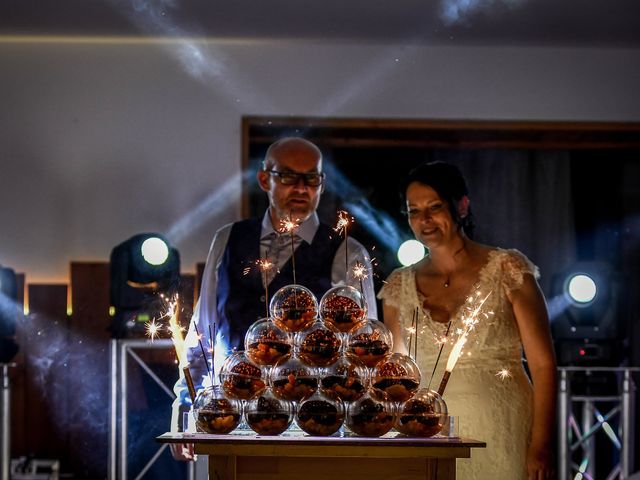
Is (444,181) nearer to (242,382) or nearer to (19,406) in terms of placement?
(242,382)

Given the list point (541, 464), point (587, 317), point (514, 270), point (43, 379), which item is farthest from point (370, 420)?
point (43, 379)

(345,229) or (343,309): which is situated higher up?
(345,229)

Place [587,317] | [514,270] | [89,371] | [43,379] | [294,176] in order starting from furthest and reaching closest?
[43,379] → [89,371] → [587,317] → [294,176] → [514,270]

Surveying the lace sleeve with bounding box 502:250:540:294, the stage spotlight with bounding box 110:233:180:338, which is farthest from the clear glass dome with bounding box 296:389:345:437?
the stage spotlight with bounding box 110:233:180:338

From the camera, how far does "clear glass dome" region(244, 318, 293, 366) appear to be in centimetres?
235

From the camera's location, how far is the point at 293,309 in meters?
2.41

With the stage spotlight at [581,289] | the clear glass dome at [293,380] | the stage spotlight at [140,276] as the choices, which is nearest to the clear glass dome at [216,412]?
the clear glass dome at [293,380]

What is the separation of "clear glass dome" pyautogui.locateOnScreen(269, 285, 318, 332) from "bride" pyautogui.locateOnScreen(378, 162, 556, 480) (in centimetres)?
82

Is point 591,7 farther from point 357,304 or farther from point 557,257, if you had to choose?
point 357,304

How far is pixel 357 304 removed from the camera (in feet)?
7.98

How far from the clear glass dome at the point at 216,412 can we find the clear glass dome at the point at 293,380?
0.11 m

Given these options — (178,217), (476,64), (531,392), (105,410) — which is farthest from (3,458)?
(476,64)

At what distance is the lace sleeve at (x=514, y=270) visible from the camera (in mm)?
3084

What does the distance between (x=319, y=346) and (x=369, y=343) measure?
0.13 m
